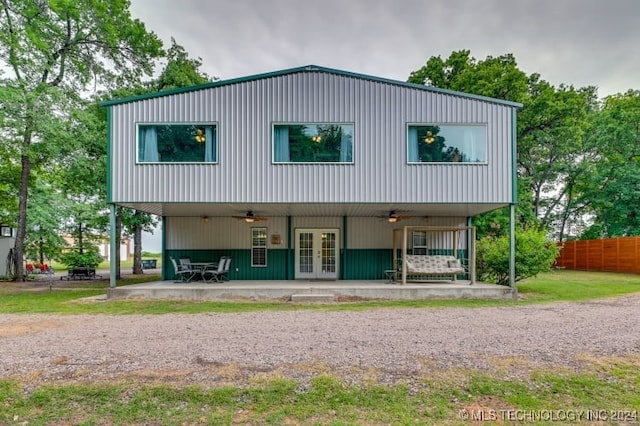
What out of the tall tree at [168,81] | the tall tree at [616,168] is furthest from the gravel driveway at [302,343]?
the tall tree at [616,168]

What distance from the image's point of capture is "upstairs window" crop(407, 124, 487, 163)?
9977 millimetres

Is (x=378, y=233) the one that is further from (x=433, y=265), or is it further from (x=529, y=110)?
(x=529, y=110)

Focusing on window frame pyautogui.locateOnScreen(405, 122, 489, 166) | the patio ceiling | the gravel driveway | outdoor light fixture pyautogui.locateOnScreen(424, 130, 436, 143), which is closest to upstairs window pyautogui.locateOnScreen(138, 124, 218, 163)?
the patio ceiling

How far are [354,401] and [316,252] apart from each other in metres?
9.63

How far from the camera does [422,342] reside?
203 inches

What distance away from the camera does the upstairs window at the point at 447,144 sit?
9.98m

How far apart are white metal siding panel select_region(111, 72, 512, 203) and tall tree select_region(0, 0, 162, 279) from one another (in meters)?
5.63

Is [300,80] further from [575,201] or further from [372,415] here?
[575,201]

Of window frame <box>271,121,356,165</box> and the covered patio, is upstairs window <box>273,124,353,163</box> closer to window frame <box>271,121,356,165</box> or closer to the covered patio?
window frame <box>271,121,356,165</box>

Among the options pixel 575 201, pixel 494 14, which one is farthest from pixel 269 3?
pixel 575 201

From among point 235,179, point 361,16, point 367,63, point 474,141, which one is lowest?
point 235,179

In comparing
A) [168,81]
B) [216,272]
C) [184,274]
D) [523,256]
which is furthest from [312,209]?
[168,81]

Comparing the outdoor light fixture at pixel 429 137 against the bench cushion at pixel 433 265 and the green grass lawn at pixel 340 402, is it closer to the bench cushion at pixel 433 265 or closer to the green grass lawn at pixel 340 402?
the bench cushion at pixel 433 265

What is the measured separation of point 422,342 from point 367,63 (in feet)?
63.3
